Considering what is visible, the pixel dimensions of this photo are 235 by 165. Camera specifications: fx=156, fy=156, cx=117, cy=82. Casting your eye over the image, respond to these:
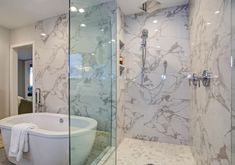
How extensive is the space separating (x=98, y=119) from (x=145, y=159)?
938 mm

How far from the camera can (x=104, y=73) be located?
98.7 inches

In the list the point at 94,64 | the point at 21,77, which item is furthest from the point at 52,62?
the point at 21,77

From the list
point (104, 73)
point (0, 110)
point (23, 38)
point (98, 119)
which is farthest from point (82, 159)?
point (23, 38)

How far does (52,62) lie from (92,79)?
1.47 m

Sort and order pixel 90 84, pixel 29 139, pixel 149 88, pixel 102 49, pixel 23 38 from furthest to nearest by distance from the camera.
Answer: pixel 23 38 < pixel 149 88 < pixel 102 49 < pixel 90 84 < pixel 29 139

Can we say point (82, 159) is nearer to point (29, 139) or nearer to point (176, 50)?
point (29, 139)

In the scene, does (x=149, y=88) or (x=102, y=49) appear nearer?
(x=102, y=49)

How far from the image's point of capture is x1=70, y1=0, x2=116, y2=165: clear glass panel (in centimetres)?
197

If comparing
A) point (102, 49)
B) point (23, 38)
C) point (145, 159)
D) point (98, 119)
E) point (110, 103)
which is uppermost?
point (23, 38)

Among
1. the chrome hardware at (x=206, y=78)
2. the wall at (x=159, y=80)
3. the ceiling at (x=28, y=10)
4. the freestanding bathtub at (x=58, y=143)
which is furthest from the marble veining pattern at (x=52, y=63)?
the chrome hardware at (x=206, y=78)

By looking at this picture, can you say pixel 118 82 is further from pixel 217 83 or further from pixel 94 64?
pixel 217 83

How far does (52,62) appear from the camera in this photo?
3.36 m

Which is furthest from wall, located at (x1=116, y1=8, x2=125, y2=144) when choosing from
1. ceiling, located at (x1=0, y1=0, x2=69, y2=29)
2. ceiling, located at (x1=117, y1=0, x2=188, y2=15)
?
ceiling, located at (x1=0, y1=0, x2=69, y2=29)

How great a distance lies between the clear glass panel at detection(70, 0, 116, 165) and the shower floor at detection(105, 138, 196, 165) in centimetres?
29
